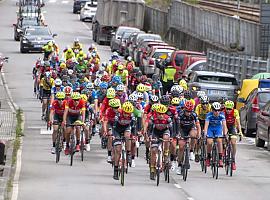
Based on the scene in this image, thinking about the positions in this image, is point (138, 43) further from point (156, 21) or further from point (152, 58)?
point (156, 21)

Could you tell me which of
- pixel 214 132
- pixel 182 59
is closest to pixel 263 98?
pixel 214 132

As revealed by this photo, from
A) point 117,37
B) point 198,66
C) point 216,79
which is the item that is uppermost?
point 216,79

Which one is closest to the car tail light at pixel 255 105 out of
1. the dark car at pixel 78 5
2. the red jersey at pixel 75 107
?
the red jersey at pixel 75 107

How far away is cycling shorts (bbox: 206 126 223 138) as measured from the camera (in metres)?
22.5

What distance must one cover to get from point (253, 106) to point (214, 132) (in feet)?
29.5

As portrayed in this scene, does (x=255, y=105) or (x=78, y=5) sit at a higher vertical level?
(x=255, y=105)

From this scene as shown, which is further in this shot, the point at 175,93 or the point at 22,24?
the point at 22,24

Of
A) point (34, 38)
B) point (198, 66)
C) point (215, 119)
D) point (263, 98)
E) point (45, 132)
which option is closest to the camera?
point (215, 119)

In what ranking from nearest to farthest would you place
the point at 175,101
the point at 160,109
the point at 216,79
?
the point at 160,109 → the point at 175,101 → the point at 216,79

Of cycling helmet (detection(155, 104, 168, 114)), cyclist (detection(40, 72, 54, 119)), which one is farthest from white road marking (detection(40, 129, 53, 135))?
cycling helmet (detection(155, 104, 168, 114))

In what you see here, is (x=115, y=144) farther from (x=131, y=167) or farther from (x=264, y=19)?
(x=264, y=19)

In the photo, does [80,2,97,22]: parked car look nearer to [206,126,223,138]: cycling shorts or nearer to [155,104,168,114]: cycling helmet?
[206,126,223,138]: cycling shorts

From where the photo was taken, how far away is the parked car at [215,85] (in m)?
33.8

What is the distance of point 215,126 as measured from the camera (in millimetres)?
22547
